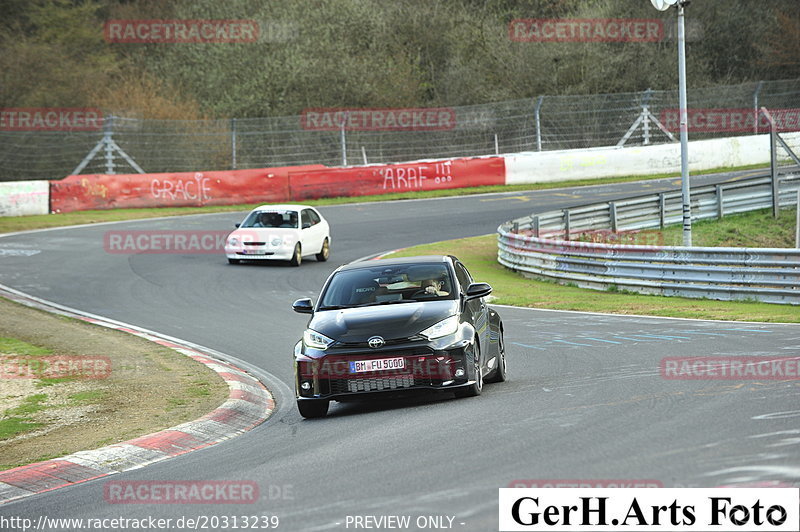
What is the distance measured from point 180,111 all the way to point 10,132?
8181 millimetres

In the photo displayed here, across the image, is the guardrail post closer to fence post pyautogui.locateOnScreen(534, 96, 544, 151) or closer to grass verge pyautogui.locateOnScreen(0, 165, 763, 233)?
grass verge pyautogui.locateOnScreen(0, 165, 763, 233)

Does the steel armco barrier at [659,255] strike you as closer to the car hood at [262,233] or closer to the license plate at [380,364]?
the car hood at [262,233]

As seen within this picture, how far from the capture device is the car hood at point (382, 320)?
10164 millimetres

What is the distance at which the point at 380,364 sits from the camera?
32.8 ft

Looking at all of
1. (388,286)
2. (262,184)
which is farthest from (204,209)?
(388,286)

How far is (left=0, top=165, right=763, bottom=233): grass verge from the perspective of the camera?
109 feet

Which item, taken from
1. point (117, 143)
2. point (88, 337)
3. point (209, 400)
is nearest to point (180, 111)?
point (117, 143)

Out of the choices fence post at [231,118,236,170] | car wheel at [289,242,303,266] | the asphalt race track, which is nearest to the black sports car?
the asphalt race track

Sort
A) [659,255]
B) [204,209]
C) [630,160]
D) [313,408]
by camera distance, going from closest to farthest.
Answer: [313,408] < [659,255] < [204,209] < [630,160]

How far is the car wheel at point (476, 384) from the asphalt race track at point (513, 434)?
0.12 meters

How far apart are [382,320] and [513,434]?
2592mm

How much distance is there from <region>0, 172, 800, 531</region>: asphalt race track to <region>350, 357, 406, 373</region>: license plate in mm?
449

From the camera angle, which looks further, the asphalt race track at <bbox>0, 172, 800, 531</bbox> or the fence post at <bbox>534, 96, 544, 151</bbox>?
the fence post at <bbox>534, 96, 544, 151</bbox>

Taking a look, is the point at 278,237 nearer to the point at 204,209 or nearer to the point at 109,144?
the point at 204,209
